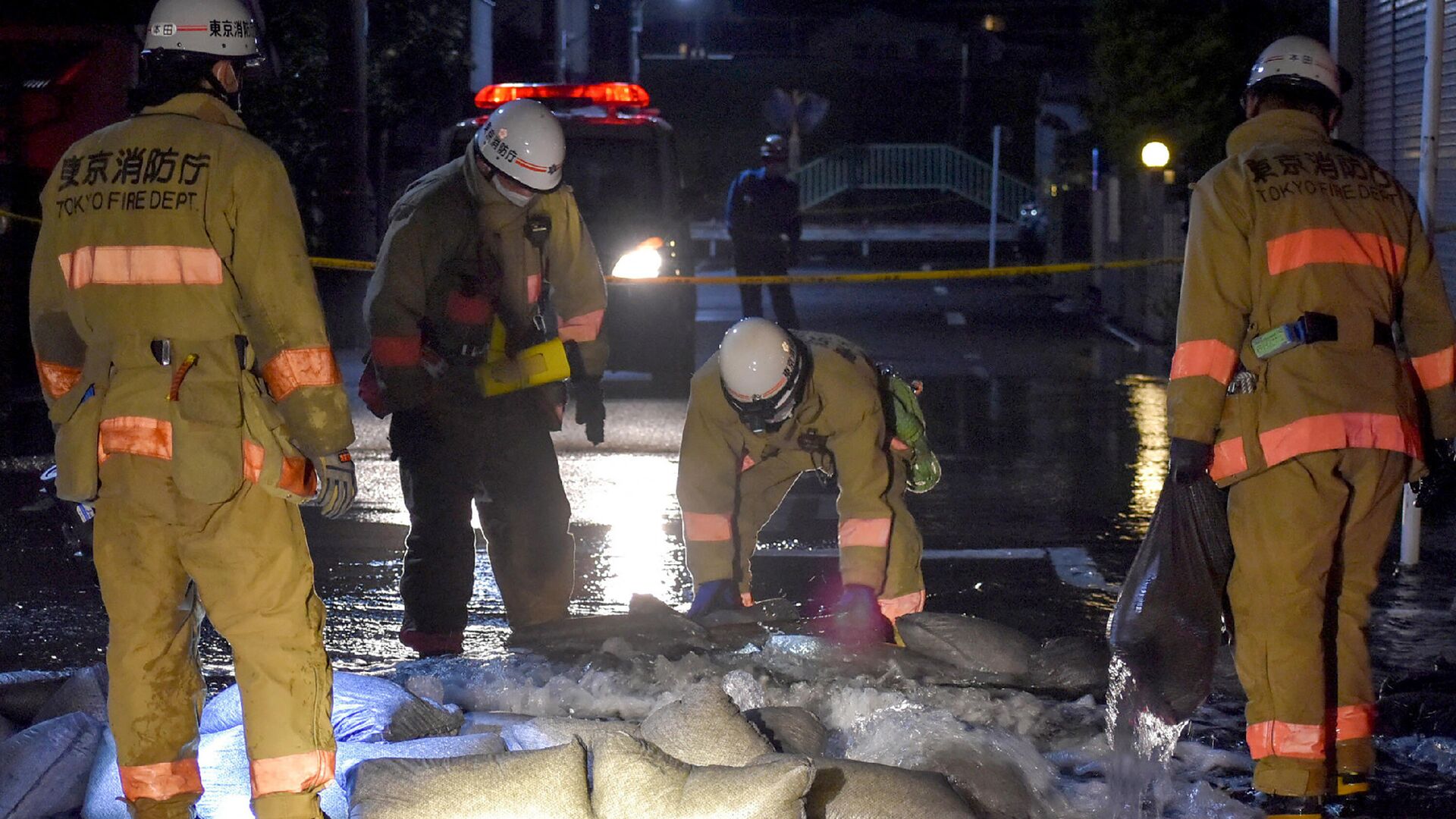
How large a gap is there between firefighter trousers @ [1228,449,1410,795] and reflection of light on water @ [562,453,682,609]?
2.57 m

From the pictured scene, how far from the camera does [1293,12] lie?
14758 mm

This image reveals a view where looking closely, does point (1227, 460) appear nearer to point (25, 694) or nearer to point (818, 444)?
point (818, 444)

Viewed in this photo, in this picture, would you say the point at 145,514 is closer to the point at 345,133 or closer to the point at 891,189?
the point at 345,133

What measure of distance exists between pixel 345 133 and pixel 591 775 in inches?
441

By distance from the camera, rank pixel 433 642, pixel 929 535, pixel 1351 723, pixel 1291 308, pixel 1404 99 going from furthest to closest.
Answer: pixel 1404 99 < pixel 929 535 < pixel 433 642 < pixel 1351 723 < pixel 1291 308

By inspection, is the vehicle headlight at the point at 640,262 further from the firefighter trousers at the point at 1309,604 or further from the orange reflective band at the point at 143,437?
the orange reflective band at the point at 143,437

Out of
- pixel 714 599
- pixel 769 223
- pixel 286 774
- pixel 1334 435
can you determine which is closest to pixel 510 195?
pixel 714 599

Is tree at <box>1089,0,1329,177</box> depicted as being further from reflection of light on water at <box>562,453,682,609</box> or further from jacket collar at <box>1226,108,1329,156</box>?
jacket collar at <box>1226,108,1329,156</box>

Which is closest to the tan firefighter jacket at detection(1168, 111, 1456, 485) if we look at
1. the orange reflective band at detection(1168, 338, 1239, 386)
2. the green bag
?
the orange reflective band at detection(1168, 338, 1239, 386)

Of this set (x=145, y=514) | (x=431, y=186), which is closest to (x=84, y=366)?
(x=145, y=514)

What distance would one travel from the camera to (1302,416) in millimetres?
3832

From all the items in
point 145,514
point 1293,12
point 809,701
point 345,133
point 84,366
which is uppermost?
point 1293,12

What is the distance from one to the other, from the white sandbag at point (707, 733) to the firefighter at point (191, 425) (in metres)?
0.75

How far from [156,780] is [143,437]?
713mm
